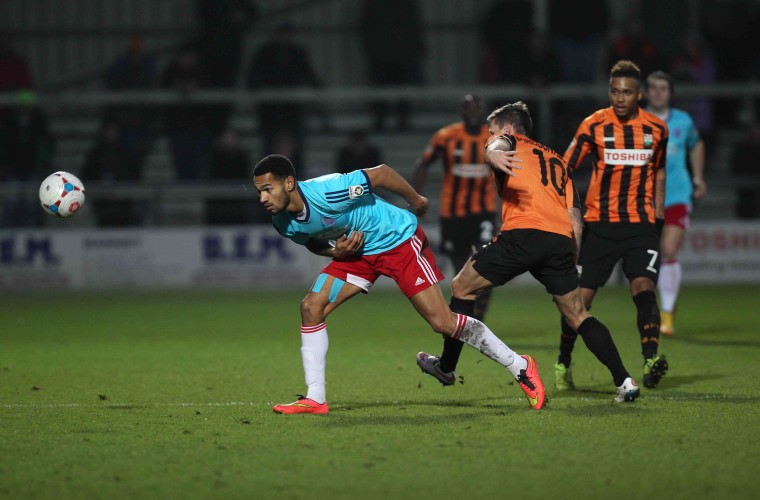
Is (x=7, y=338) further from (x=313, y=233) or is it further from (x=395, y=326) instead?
(x=313, y=233)

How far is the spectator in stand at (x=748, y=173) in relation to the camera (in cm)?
1792

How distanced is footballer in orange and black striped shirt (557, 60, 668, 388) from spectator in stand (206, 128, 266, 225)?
32.7 feet

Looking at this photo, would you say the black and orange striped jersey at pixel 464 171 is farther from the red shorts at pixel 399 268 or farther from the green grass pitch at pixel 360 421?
the red shorts at pixel 399 268

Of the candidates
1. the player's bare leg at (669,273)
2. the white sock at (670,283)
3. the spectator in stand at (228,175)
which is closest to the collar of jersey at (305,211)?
the player's bare leg at (669,273)

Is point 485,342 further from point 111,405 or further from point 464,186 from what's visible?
point 464,186

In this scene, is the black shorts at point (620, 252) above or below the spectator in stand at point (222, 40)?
below

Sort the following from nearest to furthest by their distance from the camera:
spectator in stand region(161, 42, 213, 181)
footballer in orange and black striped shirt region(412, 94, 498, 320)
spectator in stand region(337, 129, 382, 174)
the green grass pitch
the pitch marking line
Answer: the green grass pitch < the pitch marking line < footballer in orange and black striped shirt region(412, 94, 498, 320) < spectator in stand region(337, 129, 382, 174) < spectator in stand region(161, 42, 213, 181)

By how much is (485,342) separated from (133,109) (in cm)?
1345

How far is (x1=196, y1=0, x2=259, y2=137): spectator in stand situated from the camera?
1905 cm

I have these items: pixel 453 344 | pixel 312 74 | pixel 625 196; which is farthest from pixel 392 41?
pixel 453 344

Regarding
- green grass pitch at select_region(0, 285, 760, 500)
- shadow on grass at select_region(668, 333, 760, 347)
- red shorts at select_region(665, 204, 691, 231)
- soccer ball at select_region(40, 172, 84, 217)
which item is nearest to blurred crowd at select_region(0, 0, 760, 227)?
green grass pitch at select_region(0, 285, 760, 500)

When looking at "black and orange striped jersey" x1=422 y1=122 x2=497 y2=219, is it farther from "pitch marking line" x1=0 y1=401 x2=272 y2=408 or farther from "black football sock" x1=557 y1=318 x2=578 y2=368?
"pitch marking line" x1=0 y1=401 x2=272 y2=408

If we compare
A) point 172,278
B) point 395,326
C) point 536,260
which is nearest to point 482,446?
point 536,260

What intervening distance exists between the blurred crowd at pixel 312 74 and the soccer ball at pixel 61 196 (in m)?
9.06
